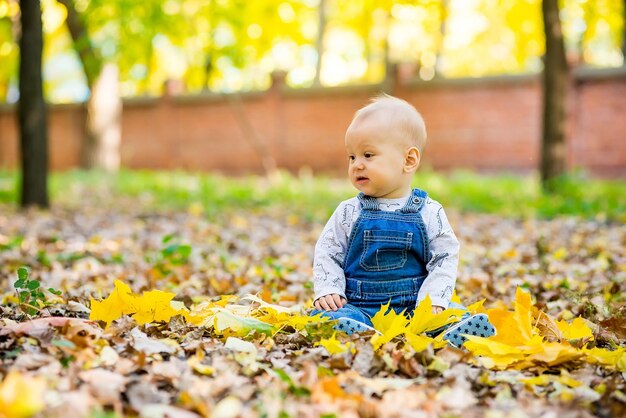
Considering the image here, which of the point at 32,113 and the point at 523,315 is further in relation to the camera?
the point at 32,113

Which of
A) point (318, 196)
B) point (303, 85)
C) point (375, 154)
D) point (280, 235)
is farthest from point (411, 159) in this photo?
point (303, 85)

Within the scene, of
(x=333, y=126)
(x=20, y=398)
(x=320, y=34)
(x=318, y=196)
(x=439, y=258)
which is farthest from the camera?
(x=320, y=34)

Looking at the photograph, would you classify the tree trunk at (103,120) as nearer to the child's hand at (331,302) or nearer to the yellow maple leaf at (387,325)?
the child's hand at (331,302)

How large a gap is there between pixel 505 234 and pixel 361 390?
17.0 ft

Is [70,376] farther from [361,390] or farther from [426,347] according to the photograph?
[426,347]

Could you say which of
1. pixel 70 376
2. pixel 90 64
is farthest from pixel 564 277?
pixel 90 64

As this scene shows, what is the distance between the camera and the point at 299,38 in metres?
25.0

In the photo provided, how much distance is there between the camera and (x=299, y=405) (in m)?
2.06

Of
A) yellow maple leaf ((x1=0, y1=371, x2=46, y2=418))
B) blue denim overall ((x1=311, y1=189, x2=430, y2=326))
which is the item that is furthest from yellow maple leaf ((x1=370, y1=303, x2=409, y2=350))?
yellow maple leaf ((x1=0, y1=371, x2=46, y2=418))

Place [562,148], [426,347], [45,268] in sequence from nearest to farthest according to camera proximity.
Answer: [426,347] → [45,268] → [562,148]

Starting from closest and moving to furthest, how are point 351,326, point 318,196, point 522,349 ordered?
point 522,349, point 351,326, point 318,196

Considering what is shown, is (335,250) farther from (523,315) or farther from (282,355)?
(523,315)

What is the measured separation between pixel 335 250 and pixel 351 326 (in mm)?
425

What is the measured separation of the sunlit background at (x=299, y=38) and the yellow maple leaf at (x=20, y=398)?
938cm
